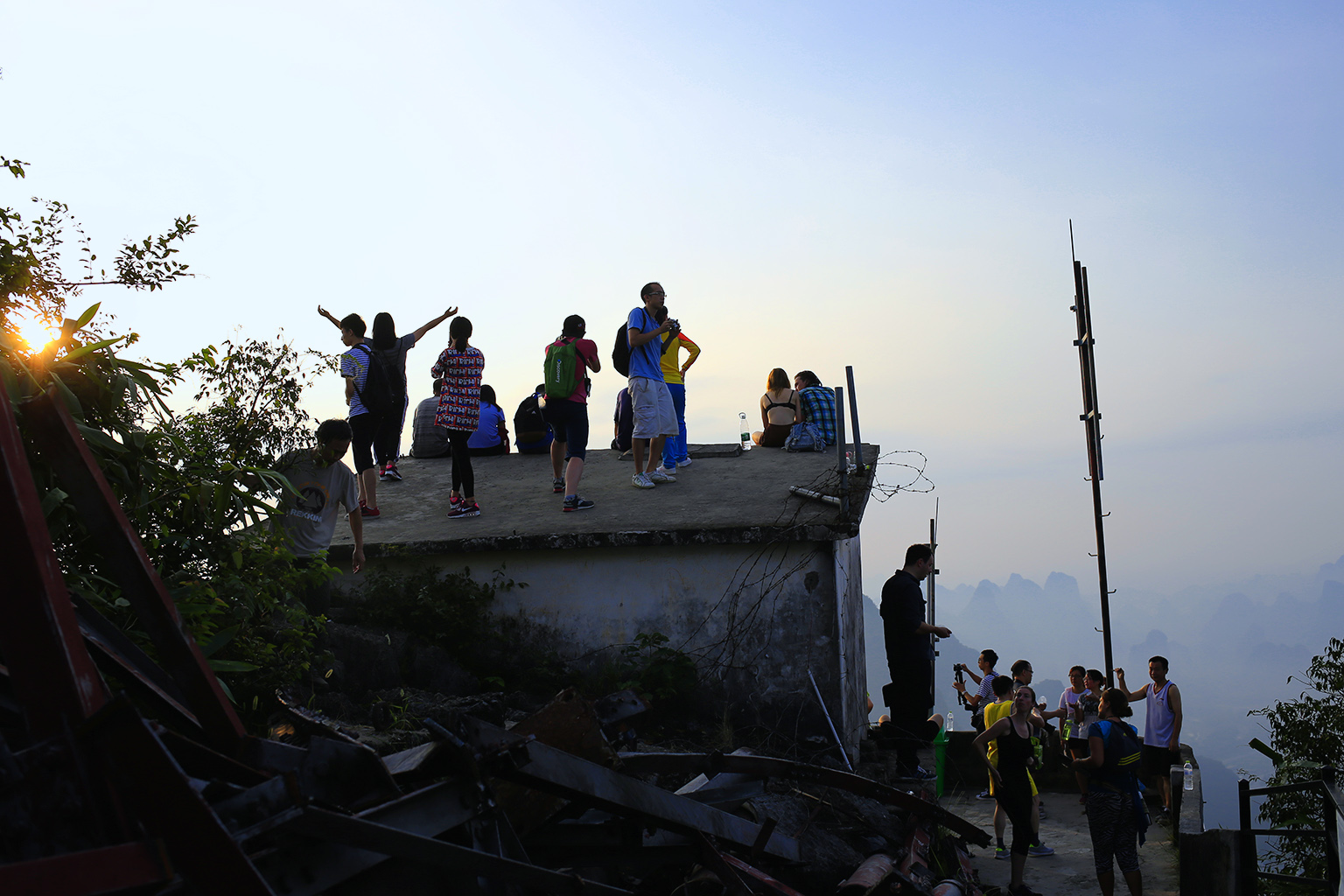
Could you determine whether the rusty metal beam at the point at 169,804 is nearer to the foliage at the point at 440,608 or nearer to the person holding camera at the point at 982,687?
the foliage at the point at 440,608

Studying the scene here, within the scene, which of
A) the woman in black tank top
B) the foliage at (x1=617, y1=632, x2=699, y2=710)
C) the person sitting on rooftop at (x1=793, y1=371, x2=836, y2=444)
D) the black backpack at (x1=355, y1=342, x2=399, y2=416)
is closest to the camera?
the woman in black tank top

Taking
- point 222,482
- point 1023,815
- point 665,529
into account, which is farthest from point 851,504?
point 222,482

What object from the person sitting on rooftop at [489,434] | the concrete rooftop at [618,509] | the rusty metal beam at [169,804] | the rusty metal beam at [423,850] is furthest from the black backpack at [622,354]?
the rusty metal beam at [169,804]

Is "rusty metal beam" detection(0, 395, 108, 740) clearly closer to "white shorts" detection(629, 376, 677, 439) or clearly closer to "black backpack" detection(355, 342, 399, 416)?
"black backpack" detection(355, 342, 399, 416)

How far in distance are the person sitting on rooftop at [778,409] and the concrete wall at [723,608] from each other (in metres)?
4.71

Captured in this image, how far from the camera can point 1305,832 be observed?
284 inches

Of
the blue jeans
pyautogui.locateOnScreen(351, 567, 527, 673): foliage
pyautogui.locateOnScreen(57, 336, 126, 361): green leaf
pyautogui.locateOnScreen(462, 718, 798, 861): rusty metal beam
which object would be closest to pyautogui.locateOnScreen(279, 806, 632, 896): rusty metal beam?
pyautogui.locateOnScreen(462, 718, 798, 861): rusty metal beam

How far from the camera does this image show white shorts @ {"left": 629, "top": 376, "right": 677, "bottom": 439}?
950cm

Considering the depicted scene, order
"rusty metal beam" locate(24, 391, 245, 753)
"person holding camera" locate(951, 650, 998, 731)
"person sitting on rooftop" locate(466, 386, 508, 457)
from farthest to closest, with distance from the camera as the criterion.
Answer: "person sitting on rooftop" locate(466, 386, 508, 457) < "person holding camera" locate(951, 650, 998, 731) < "rusty metal beam" locate(24, 391, 245, 753)

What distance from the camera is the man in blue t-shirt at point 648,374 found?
9359 mm

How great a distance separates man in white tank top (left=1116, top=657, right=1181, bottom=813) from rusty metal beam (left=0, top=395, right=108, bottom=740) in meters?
10.3

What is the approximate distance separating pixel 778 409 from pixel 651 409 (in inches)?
146

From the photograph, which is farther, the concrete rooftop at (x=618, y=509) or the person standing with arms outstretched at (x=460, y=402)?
the person standing with arms outstretched at (x=460, y=402)

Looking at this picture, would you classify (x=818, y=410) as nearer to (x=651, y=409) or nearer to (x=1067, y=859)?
(x=651, y=409)
